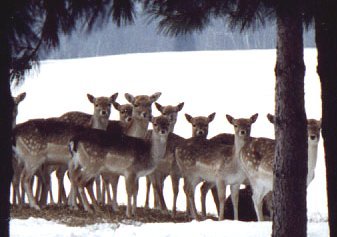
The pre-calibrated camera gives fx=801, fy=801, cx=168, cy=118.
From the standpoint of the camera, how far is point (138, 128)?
13.9 meters

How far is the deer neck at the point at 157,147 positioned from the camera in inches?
502

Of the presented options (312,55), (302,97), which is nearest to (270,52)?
(312,55)

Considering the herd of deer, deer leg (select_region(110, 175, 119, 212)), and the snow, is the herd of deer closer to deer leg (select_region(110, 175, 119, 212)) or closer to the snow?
deer leg (select_region(110, 175, 119, 212))

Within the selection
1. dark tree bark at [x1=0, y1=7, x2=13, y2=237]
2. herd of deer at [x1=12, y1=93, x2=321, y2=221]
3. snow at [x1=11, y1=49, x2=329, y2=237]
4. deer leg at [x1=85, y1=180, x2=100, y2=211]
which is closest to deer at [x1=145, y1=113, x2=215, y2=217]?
herd of deer at [x1=12, y1=93, x2=321, y2=221]

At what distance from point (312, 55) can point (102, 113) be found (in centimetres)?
2339

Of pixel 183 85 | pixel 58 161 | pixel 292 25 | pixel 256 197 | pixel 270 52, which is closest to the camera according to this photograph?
pixel 292 25

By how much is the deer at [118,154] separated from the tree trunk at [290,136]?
4.32 m

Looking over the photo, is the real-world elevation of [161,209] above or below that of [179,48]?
below

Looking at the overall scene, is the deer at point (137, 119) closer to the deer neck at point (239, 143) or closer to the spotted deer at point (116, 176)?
the spotted deer at point (116, 176)

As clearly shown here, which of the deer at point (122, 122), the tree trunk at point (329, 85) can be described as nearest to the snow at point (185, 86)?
the deer at point (122, 122)

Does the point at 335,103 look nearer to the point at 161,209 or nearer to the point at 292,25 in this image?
the point at 292,25

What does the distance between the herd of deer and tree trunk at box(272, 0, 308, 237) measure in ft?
11.0

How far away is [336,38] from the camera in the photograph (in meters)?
7.22

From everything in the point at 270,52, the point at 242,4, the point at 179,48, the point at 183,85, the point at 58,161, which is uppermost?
the point at 179,48
